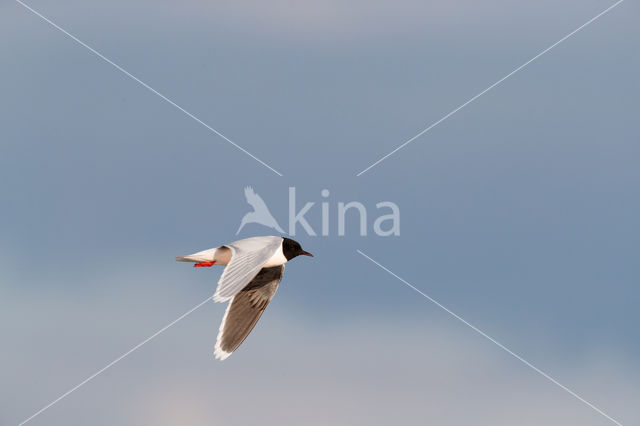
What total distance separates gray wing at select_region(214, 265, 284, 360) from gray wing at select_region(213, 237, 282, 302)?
30.3 inches

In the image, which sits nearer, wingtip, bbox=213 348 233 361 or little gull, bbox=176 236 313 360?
little gull, bbox=176 236 313 360

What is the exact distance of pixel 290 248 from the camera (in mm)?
8797

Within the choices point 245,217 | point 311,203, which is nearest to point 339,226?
point 311,203

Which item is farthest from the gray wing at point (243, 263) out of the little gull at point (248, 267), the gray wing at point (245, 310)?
the gray wing at point (245, 310)

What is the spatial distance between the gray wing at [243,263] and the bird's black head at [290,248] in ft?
1.02

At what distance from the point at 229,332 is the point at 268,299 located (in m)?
0.60

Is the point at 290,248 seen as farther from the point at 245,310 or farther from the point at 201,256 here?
the point at 201,256

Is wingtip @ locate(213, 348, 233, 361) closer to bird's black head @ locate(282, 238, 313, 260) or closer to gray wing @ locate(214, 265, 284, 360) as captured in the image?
gray wing @ locate(214, 265, 284, 360)

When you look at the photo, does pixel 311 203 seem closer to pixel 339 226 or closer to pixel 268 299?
pixel 339 226

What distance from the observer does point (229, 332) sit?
8.56 metres

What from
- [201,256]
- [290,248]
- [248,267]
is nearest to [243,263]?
[248,267]

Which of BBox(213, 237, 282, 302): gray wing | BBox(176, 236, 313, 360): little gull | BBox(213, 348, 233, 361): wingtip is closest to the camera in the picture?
BBox(213, 237, 282, 302): gray wing

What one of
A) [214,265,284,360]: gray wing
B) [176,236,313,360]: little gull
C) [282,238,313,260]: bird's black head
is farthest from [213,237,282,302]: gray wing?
[214,265,284,360]: gray wing

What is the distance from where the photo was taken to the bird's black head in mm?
8719
